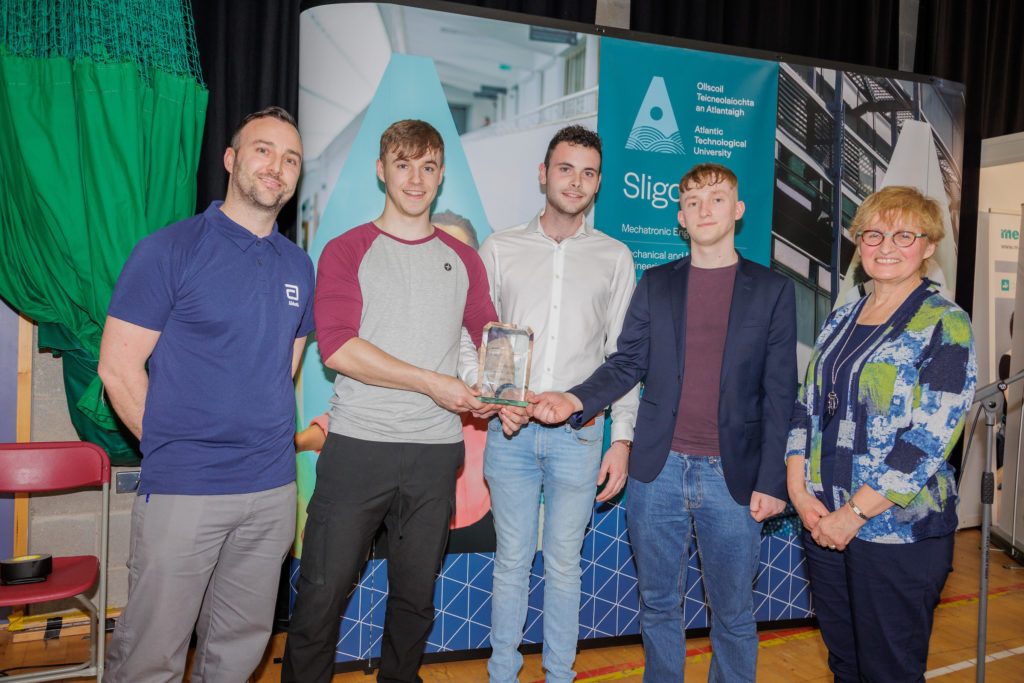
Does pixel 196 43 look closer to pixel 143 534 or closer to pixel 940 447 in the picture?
pixel 143 534

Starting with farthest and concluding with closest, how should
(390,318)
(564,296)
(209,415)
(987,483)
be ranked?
1. (987,483)
2. (564,296)
3. (390,318)
4. (209,415)

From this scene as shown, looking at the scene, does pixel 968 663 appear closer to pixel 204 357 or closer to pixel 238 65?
pixel 204 357

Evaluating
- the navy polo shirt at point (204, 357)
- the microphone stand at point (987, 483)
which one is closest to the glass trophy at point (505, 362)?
the navy polo shirt at point (204, 357)

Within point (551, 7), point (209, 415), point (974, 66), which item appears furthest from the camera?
point (974, 66)

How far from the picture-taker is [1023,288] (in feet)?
15.2

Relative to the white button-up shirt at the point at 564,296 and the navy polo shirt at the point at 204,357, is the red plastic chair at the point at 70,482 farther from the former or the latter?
the white button-up shirt at the point at 564,296

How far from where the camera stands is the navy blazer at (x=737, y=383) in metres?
2.26

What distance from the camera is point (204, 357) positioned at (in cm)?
196

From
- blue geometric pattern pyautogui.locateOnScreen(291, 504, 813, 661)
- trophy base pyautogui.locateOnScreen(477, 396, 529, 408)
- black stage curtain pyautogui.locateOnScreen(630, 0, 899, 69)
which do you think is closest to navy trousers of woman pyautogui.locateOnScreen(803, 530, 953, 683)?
trophy base pyautogui.locateOnScreen(477, 396, 529, 408)

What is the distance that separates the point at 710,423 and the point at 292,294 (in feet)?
4.64

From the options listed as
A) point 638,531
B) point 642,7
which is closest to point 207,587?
point 638,531

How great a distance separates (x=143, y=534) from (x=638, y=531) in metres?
1.54

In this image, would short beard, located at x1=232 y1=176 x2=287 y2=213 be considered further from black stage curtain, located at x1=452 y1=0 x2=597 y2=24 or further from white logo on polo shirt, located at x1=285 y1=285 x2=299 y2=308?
black stage curtain, located at x1=452 y1=0 x2=597 y2=24

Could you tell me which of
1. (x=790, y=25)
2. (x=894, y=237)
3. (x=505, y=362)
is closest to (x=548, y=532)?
(x=505, y=362)
